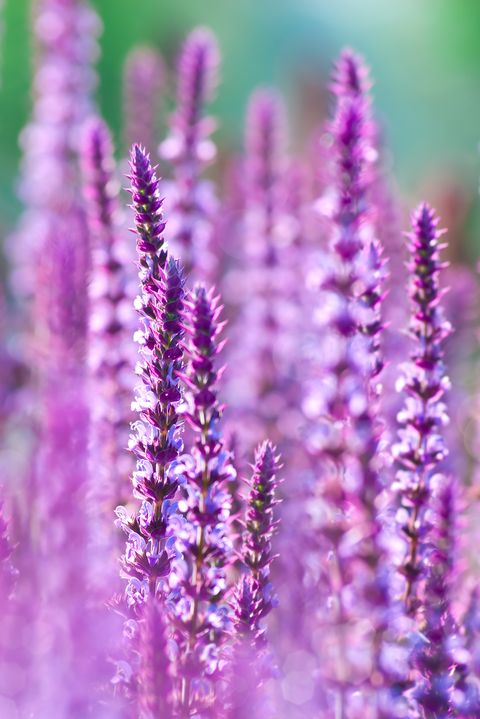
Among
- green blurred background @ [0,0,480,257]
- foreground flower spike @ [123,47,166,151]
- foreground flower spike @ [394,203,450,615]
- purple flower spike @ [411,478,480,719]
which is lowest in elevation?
purple flower spike @ [411,478,480,719]

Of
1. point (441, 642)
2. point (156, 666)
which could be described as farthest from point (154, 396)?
point (441, 642)

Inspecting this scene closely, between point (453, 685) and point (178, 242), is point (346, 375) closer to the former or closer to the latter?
point (453, 685)

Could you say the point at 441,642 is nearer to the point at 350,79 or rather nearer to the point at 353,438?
the point at 353,438

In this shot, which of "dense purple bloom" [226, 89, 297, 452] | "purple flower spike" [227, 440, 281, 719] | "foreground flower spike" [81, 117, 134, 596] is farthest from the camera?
"dense purple bloom" [226, 89, 297, 452]

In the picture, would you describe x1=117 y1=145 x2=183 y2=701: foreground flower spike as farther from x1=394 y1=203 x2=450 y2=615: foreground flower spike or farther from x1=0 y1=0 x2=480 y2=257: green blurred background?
x1=0 y1=0 x2=480 y2=257: green blurred background

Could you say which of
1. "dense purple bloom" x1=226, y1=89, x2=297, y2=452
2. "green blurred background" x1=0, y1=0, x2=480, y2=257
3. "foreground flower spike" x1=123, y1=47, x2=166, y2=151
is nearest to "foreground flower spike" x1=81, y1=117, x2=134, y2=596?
"dense purple bloom" x1=226, y1=89, x2=297, y2=452

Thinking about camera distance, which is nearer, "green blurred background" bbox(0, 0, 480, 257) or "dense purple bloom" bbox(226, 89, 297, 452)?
"dense purple bloom" bbox(226, 89, 297, 452)
